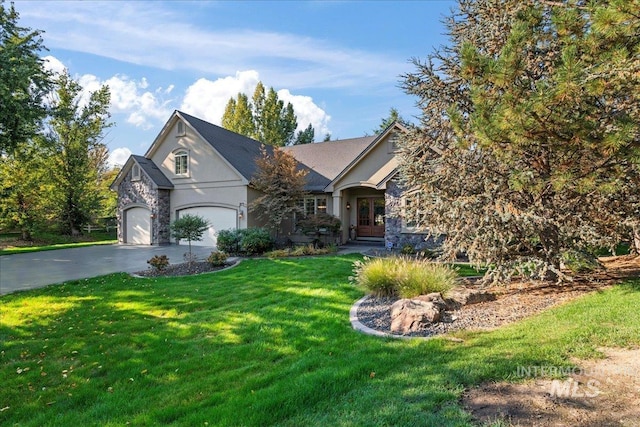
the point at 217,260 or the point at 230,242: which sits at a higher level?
the point at 230,242

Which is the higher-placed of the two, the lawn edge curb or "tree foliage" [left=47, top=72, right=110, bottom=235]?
"tree foliage" [left=47, top=72, right=110, bottom=235]

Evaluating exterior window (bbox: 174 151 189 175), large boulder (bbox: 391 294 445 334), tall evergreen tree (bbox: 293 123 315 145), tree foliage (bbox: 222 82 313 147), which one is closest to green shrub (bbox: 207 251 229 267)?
large boulder (bbox: 391 294 445 334)

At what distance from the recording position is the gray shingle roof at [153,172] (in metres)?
18.2

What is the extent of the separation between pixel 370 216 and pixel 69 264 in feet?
43.3

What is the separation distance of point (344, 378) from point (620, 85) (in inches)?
178

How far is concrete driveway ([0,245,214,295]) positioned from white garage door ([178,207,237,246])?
0.69 metres

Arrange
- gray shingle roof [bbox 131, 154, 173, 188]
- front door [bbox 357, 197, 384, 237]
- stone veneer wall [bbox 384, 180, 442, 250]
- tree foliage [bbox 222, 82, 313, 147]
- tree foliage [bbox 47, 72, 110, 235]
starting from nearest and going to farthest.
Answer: stone veneer wall [bbox 384, 180, 442, 250] < front door [bbox 357, 197, 384, 237] < gray shingle roof [bbox 131, 154, 173, 188] < tree foliage [bbox 47, 72, 110, 235] < tree foliage [bbox 222, 82, 313, 147]

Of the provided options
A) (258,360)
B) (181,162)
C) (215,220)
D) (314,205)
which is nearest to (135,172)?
(181,162)

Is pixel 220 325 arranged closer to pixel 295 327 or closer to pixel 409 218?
pixel 295 327

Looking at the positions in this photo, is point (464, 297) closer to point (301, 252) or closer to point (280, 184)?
point (301, 252)

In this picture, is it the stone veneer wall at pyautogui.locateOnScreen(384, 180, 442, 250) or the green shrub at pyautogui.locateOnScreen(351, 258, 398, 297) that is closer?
the green shrub at pyautogui.locateOnScreen(351, 258, 398, 297)

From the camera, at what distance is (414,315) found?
15.7ft

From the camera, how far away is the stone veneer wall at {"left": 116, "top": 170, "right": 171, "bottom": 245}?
18.3 metres

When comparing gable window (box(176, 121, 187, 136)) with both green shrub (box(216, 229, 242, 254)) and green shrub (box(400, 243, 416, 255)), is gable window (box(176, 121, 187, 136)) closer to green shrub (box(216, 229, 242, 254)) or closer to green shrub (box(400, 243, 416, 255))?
green shrub (box(216, 229, 242, 254))
